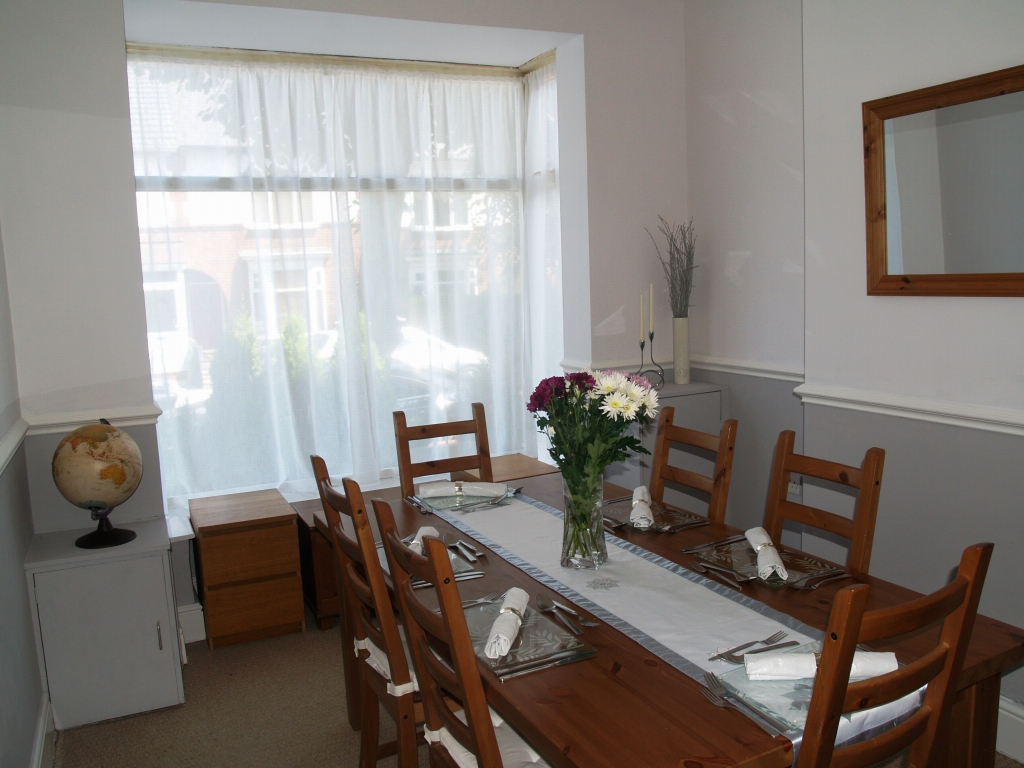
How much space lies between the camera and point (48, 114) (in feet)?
9.56

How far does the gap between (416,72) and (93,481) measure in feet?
9.37

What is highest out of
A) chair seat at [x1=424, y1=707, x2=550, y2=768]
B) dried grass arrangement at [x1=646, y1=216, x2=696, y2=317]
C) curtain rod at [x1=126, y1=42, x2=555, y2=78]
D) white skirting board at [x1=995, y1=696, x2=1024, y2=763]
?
curtain rod at [x1=126, y1=42, x2=555, y2=78]

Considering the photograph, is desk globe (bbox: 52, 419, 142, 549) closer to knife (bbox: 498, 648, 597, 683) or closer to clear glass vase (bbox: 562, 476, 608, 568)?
clear glass vase (bbox: 562, 476, 608, 568)

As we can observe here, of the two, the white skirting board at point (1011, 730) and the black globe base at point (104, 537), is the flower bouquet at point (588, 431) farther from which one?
the black globe base at point (104, 537)

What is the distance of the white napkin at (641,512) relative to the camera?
2.28 m

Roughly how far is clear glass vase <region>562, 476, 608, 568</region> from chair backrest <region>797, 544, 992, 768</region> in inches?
30.8

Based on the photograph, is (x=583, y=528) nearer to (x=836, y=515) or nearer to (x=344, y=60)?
(x=836, y=515)

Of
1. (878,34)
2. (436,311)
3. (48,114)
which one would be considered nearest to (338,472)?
(436,311)

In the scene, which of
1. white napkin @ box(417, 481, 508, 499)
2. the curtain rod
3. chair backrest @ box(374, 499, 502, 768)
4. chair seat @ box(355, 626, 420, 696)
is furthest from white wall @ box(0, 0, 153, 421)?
chair backrest @ box(374, 499, 502, 768)

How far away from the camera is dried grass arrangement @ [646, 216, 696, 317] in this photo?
387 cm

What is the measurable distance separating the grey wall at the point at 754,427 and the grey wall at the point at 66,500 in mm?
2435

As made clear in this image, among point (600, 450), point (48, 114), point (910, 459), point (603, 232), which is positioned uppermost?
point (48, 114)

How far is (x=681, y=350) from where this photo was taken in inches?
152

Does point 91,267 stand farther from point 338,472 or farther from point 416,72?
point 416,72
